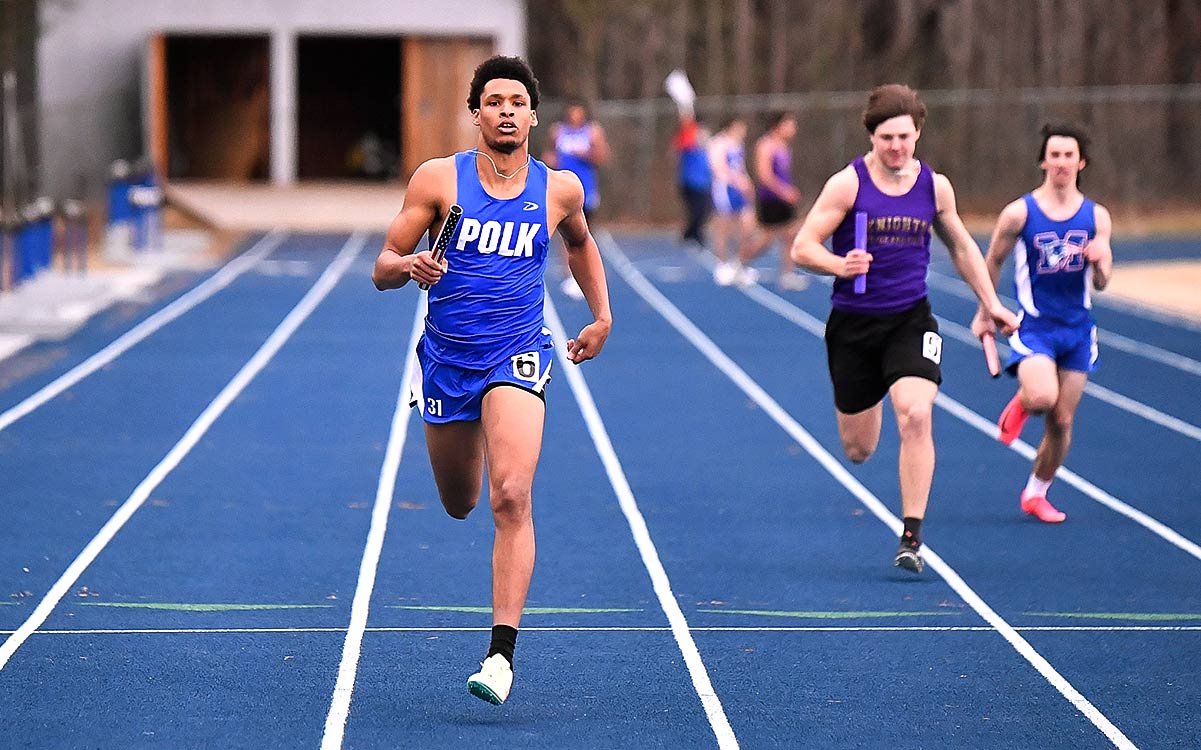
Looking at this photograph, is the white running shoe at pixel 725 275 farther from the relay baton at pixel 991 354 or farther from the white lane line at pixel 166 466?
the relay baton at pixel 991 354

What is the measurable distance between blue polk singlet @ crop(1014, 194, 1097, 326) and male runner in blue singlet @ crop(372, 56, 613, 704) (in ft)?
11.1

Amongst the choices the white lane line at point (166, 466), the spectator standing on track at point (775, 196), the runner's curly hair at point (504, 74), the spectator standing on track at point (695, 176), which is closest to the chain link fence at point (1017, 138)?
the spectator standing on track at point (695, 176)

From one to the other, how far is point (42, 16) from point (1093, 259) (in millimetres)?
29783

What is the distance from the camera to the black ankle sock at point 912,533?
314 inches

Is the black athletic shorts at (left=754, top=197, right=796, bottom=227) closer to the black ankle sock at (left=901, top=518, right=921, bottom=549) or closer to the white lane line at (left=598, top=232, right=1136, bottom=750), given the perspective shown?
the white lane line at (left=598, top=232, right=1136, bottom=750)

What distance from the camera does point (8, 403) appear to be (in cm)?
1272

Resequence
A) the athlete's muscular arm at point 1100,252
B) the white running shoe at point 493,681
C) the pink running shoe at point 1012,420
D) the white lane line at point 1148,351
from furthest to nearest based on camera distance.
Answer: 1. the white lane line at point 1148,351
2. the pink running shoe at point 1012,420
3. the athlete's muscular arm at point 1100,252
4. the white running shoe at point 493,681

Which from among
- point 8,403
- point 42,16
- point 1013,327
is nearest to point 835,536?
point 1013,327

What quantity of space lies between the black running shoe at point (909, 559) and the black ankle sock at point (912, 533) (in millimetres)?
17

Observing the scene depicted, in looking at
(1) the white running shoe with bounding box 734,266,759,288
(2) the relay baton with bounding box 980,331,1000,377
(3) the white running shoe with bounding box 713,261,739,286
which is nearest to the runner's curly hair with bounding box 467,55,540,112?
(2) the relay baton with bounding box 980,331,1000,377

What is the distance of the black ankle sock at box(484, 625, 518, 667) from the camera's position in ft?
19.1

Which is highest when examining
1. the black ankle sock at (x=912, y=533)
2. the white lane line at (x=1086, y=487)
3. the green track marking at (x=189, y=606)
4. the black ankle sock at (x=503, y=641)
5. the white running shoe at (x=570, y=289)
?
the black ankle sock at (x=503, y=641)

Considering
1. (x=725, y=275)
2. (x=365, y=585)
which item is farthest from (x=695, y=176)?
(x=365, y=585)

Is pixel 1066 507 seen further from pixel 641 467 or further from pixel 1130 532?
pixel 641 467
